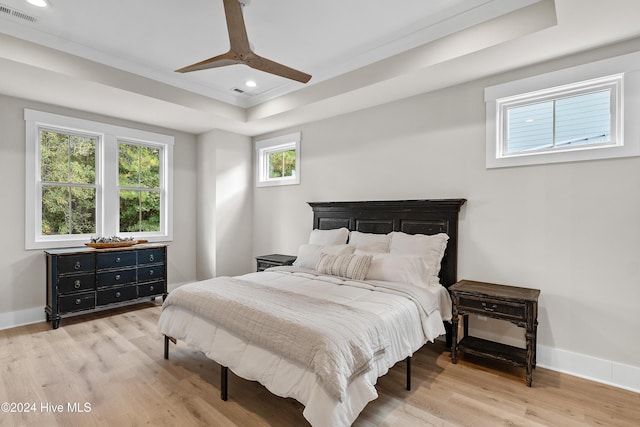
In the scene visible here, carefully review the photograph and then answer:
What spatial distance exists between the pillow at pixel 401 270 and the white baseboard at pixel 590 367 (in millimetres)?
1172

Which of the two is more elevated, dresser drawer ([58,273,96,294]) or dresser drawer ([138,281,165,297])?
dresser drawer ([58,273,96,294])

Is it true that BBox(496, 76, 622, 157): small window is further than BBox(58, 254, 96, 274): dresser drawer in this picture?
No

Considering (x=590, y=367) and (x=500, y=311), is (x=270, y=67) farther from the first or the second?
(x=590, y=367)

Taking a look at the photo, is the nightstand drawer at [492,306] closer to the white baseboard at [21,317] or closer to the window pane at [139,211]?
the window pane at [139,211]

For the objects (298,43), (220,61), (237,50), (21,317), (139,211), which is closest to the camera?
(237,50)

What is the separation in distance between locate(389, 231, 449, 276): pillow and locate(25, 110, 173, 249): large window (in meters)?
3.83

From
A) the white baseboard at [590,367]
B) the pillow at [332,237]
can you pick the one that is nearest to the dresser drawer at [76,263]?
the pillow at [332,237]

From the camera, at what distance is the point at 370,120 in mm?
4090

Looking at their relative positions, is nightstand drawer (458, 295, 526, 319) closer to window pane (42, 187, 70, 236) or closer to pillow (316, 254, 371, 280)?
pillow (316, 254, 371, 280)

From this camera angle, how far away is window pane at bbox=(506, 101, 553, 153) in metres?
2.93

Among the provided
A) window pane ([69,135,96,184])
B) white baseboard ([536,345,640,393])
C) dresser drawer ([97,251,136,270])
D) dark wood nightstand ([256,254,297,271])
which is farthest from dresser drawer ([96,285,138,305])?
white baseboard ([536,345,640,393])

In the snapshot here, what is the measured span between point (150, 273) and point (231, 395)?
2.84 meters

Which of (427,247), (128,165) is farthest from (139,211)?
(427,247)

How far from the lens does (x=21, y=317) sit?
385 cm
